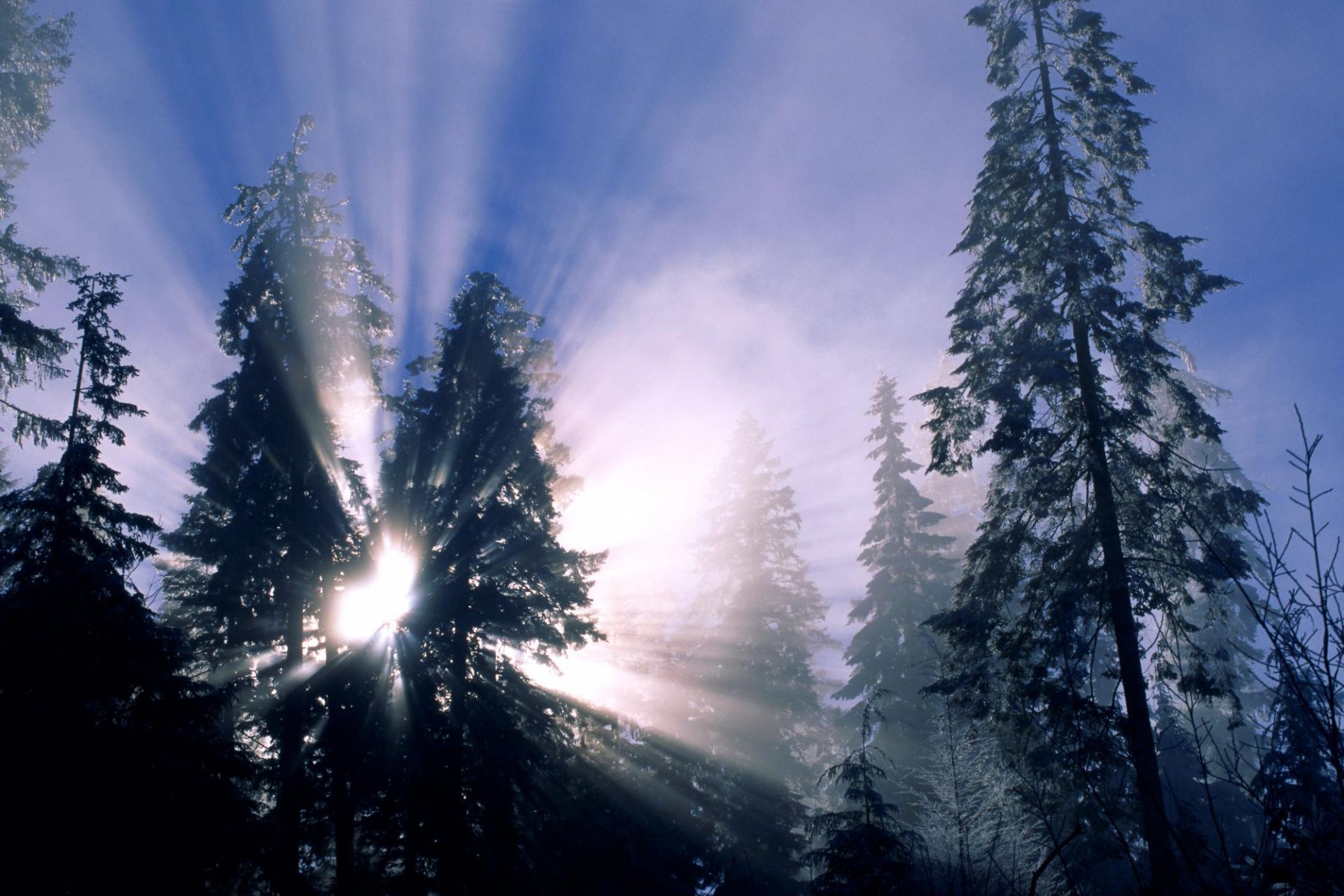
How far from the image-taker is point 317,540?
52.5ft

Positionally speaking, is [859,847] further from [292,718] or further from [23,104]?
[23,104]

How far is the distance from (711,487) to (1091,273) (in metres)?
23.4

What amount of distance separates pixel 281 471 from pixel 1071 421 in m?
Answer: 17.0

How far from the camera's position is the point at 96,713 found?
34.4ft

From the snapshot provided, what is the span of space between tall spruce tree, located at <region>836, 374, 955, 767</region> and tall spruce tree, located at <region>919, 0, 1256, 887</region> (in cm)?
1540

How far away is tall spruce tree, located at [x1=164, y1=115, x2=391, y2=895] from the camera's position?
15070mm

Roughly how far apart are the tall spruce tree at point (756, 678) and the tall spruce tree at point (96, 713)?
11.6 m

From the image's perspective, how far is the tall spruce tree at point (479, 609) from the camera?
1344 centimetres

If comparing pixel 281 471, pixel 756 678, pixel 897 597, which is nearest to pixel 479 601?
pixel 281 471

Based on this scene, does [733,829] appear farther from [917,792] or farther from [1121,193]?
[1121,193]

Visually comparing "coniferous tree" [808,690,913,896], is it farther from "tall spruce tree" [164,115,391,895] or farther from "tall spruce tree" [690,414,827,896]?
"tall spruce tree" [164,115,391,895]

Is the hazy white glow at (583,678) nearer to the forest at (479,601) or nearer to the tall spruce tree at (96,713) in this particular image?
the forest at (479,601)

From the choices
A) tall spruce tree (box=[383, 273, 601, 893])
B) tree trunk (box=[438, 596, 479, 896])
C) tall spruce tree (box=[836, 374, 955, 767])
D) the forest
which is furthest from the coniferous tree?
tall spruce tree (box=[836, 374, 955, 767])

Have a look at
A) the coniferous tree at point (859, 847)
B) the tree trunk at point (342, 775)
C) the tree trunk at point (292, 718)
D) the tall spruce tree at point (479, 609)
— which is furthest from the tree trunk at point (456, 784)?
the coniferous tree at point (859, 847)
